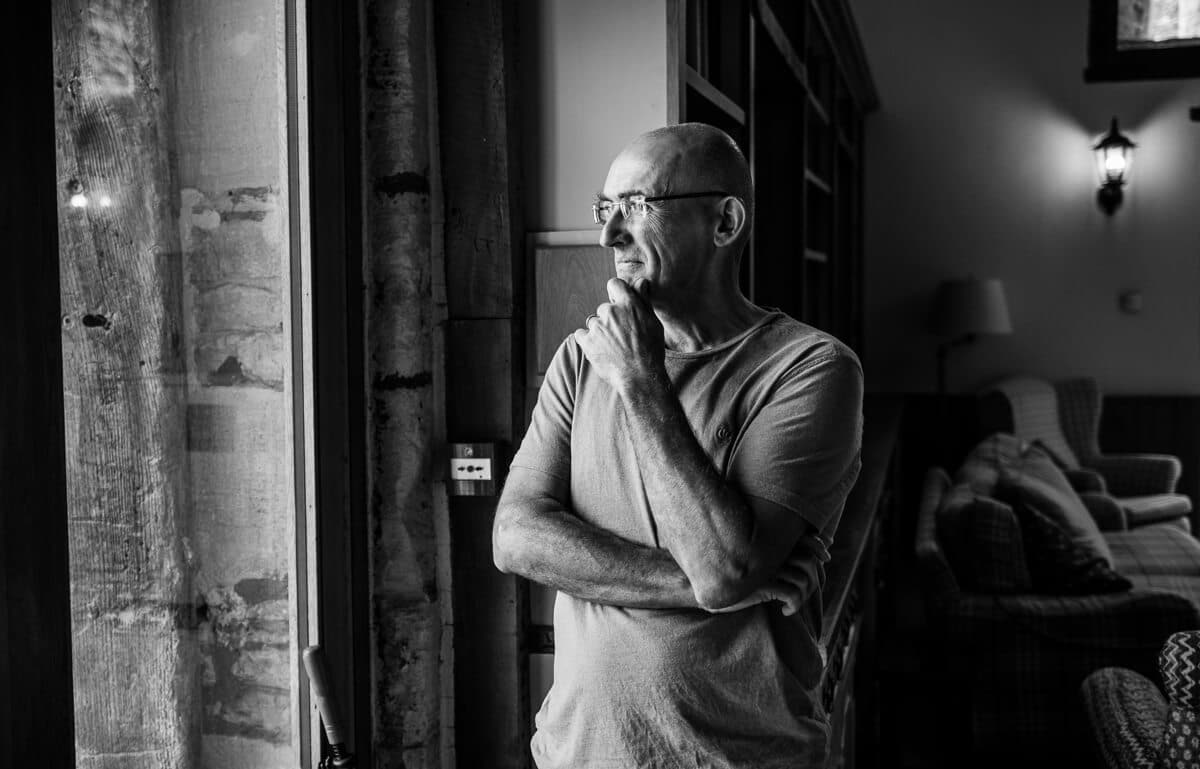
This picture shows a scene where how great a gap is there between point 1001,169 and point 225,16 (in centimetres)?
619

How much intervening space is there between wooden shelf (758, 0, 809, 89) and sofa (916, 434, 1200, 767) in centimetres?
161

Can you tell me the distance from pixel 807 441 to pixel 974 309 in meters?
5.85

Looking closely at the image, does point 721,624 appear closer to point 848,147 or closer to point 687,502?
point 687,502

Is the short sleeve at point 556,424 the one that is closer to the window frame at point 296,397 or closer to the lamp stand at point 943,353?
the window frame at point 296,397

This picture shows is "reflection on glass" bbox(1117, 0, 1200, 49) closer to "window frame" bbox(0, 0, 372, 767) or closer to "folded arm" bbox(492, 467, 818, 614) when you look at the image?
"window frame" bbox(0, 0, 372, 767)

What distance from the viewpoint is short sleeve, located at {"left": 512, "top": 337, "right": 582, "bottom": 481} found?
4.82 feet

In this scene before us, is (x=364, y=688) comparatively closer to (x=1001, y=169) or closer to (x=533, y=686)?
(x=533, y=686)

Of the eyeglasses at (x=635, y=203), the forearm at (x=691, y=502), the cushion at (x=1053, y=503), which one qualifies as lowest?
the cushion at (x=1053, y=503)

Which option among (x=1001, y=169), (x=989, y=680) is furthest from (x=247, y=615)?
(x=1001, y=169)

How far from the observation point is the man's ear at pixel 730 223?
1391mm

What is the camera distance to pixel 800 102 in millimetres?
4035

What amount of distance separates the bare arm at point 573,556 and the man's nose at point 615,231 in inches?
12.6

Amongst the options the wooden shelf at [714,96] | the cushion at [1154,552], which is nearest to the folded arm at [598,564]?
the wooden shelf at [714,96]

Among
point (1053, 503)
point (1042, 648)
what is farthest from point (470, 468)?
point (1053, 503)
